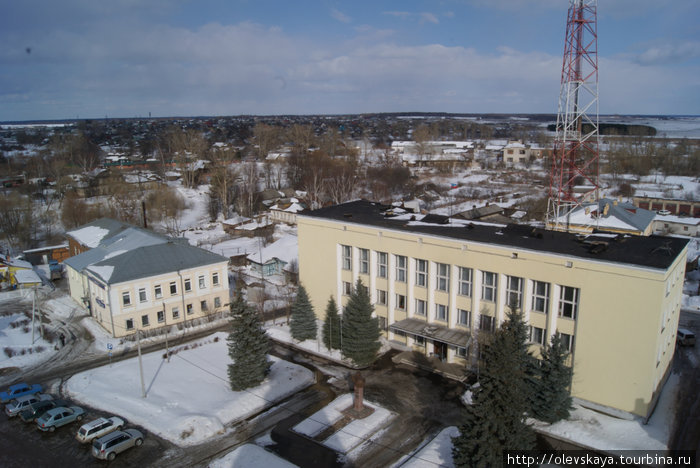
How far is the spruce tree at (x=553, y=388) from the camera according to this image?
17.3m

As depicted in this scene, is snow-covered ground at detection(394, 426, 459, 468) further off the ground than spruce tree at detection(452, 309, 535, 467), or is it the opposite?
spruce tree at detection(452, 309, 535, 467)

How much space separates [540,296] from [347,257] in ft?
33.9

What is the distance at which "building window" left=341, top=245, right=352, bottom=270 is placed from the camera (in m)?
25.7

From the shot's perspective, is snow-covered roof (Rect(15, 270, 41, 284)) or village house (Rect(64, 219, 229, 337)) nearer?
village house (Rect(64, 219, 229, 337))

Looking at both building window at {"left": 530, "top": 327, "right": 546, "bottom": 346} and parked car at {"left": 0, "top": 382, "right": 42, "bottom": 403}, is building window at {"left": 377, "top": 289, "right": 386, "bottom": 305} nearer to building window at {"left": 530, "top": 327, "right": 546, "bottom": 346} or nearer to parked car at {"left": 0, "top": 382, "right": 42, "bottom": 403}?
building window at {"left": 530, "top": 327, "right": 546, "bottom": 346}

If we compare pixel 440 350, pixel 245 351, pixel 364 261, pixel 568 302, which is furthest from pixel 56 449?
pixel 568 302

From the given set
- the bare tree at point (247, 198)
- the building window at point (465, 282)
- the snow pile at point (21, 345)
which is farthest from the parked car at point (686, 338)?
→ the bare tree at point (247, 198)

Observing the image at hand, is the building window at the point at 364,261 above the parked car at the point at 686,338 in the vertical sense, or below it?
above

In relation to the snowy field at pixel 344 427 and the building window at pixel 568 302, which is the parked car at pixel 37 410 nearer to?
the snowy field at pixel 344 427

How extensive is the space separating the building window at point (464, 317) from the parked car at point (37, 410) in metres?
17.5

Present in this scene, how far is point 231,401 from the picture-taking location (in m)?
19.7

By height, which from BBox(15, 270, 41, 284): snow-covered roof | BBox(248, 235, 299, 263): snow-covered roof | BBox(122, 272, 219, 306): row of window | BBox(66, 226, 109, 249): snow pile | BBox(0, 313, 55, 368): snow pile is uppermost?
BBox(66, 226, 109, 249): snow pile

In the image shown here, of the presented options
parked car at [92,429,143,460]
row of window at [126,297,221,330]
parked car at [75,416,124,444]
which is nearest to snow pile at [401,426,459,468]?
parked car at [92,429,143,460]

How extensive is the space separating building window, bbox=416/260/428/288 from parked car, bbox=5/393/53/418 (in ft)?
55.2
